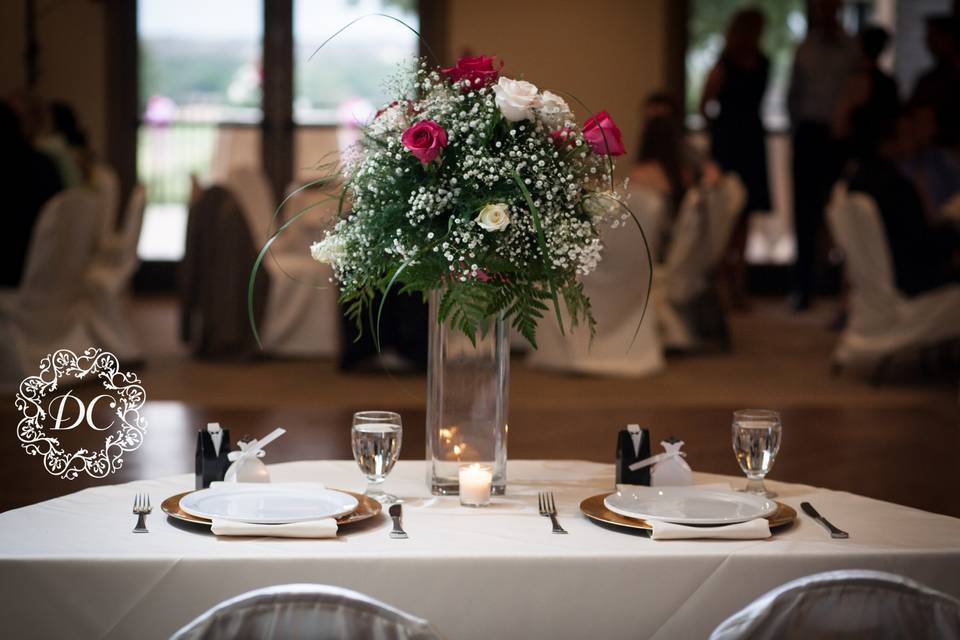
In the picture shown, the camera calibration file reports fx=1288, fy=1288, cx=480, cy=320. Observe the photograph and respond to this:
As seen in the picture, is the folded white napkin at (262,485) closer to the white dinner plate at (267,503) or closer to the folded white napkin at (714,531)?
the white dinner plate at (267,503)

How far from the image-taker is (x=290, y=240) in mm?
7848

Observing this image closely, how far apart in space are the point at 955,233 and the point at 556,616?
5608 millimetres

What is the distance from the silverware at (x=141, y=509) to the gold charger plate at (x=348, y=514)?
22 millimetres

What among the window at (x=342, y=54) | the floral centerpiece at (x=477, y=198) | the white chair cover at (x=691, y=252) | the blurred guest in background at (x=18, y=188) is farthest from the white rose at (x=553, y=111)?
the window at (x=342, y=54)

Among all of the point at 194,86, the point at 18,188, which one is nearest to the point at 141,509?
the point at 18,188

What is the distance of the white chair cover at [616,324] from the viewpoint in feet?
22.2

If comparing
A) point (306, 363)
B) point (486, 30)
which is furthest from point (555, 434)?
point (486, 30)

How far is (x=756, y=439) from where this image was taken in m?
1.88

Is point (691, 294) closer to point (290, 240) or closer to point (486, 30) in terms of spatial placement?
point (290, 240)

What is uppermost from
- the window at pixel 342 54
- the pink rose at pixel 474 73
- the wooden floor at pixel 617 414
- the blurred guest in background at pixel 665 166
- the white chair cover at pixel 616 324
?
the window at pixel 342 54

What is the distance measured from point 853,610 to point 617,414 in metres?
4.37

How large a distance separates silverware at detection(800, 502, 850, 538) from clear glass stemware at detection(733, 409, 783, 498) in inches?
2.9

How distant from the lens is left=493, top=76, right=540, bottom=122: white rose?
178 cm

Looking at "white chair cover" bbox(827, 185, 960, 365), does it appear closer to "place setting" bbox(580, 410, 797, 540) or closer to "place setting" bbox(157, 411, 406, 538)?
"place setting" bbox(580, 410, 797, 540)
